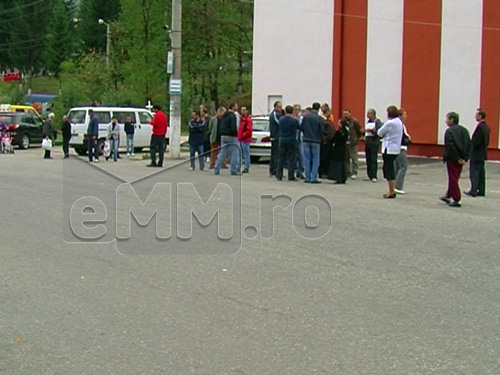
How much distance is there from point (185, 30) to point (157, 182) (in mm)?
41703

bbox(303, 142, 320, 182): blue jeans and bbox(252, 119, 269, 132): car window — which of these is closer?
bbox(303, 142, 320, 182): blue jeans

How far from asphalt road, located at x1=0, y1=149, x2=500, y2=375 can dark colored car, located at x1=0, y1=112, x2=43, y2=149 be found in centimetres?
2339

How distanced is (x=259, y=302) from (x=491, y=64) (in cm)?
2150

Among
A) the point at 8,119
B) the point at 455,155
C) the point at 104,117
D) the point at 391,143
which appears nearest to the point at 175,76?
the point at 104,117

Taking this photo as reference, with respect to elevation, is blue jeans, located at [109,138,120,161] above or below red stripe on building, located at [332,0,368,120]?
below

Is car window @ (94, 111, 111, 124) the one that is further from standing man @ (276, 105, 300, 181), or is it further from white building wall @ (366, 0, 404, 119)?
standing man @ (276, 105, 300, 181)

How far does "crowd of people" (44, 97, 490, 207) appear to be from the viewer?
1504cm

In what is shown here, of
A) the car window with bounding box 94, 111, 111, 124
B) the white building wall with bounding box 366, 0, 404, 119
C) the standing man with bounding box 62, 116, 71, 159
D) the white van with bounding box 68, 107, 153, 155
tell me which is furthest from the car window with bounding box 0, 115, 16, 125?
the white building wall with bounding box 366, 0, 404, 119

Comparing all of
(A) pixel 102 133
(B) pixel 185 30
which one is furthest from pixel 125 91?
(A) pixel 102 133

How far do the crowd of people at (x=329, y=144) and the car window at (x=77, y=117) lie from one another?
717 centimetres

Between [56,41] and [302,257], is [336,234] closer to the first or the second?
[302,257]

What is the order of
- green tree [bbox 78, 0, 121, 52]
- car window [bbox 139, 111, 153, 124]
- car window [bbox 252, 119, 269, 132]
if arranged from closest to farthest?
1. car window [bbox 252, 119, 269, 132]
2. car window [bbox 139, 111, 153, 124]
3. green tree [bbox 78, 0, 121, 52]

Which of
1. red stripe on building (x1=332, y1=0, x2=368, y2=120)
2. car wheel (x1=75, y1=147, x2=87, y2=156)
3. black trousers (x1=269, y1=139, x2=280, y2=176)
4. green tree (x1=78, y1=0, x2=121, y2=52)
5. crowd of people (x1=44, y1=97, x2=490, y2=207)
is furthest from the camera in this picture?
green tree (x1=78, y1=0, x2=121, y2=52)

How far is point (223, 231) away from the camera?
11117 millimetres
